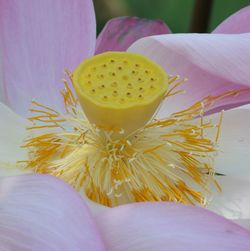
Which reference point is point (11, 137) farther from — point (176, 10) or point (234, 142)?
point (176, 10)

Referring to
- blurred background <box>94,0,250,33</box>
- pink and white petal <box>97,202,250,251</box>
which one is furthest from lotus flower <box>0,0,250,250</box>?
blurred background <box>94,0,250,33</box>

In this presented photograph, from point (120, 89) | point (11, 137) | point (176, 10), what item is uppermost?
point (120, 89)

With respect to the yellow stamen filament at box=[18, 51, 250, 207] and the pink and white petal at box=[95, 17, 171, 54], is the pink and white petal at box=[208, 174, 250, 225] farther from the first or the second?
the pink and white petal at box=[95, 17, 171, 54]

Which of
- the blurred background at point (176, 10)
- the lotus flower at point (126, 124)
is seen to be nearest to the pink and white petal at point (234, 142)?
the lotus flower at point (126, 124)

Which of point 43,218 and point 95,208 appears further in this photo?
point 95,208

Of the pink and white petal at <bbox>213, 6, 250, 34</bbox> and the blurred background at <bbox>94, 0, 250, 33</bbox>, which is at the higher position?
the pink and white petal at <bbox>213, 6, 250, 34</bbox>

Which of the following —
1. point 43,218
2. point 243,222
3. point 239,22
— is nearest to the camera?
point 43,218

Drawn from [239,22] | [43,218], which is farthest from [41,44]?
[43,218]
